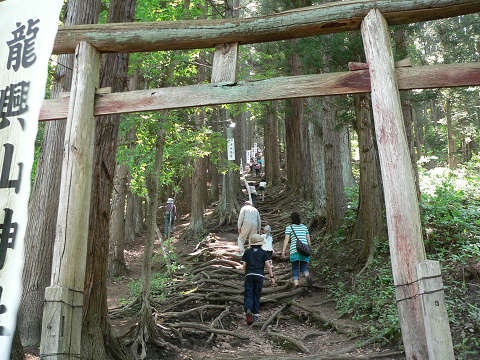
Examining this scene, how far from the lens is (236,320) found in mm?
7844

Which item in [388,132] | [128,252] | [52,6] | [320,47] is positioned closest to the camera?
[52,6]

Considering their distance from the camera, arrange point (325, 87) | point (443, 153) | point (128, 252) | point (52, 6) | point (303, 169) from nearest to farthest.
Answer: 1. point (52, 6)
2. point (325, 87)
3. point (128, 252)
4. point (303, 169)
5. point (443, 153)

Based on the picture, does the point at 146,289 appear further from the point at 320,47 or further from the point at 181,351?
the point at 320,47

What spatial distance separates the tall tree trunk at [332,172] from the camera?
1048cm

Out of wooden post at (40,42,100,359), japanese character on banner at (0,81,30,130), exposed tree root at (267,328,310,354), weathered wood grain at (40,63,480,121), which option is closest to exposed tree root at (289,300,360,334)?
exposed tree root at (267,328,310,354)

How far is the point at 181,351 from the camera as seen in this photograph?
242 inches

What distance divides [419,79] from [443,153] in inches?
863

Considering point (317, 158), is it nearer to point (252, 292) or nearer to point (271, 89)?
point (252, 292)

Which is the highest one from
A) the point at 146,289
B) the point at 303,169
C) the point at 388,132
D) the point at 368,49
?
the point at 303,169

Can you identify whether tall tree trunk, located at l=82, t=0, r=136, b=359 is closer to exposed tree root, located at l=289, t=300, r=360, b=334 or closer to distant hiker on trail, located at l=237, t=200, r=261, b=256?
exposed tree root, located at l=289, t=300, r=360, b=334

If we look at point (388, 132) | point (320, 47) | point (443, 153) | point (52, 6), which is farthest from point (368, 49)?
point (443, 153)

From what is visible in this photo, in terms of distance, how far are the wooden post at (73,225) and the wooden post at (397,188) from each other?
2.77 m

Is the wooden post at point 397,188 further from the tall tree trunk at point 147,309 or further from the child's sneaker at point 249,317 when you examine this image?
the child's sneaker at point 249,317

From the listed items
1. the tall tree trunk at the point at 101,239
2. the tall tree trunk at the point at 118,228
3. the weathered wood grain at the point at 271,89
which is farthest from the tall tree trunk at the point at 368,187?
the tall tree trunk at the point at 118,228
